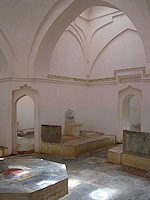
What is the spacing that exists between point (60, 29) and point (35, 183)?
575 centimetres

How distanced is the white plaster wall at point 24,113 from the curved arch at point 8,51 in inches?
214

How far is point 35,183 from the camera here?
4.08 meters

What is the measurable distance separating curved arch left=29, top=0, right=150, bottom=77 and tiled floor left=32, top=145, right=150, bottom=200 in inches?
→ 125

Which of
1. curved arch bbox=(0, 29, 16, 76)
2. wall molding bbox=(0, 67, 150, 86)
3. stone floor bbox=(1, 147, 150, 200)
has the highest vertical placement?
curved arch bbox=(0, 29, 16, 76)

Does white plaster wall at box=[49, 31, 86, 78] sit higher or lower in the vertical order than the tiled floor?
higher

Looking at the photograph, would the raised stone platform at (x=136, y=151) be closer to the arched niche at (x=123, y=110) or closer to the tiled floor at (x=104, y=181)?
the tiled floor at (x=104, y=181)

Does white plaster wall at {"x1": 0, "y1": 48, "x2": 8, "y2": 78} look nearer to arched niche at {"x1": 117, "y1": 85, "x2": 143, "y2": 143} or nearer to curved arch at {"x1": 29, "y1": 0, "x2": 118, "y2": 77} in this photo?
curved arch at {"x1": 29, "y1": 0, "x2": 118, "y2": 77}

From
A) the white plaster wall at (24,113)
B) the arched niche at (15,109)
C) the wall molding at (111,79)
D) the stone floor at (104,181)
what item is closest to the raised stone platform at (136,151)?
the stone floor at (104,181)

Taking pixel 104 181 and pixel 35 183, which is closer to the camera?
pixel 35 183

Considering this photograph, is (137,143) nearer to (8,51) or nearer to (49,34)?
(49,34)

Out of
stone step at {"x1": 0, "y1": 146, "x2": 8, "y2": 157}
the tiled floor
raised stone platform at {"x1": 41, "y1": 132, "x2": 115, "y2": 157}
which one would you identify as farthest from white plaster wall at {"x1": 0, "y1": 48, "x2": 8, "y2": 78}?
the tiled floor

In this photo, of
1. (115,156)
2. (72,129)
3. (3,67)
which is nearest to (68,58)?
(3,67)

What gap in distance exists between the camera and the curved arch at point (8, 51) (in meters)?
7.74

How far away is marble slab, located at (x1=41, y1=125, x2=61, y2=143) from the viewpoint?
7902mm
